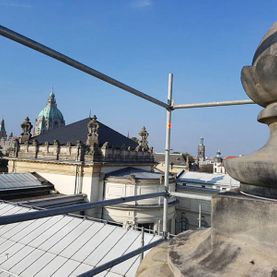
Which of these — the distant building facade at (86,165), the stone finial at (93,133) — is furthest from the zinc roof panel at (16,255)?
the stone finial at (93,133)

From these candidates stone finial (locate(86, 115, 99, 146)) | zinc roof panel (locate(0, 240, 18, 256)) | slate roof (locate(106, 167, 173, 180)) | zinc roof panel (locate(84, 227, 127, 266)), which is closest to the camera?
zinc roof panel (locate(84, 227, 127, 266))

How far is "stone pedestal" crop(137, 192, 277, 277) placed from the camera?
5.20 feet

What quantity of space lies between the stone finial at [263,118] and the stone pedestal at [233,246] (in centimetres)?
14

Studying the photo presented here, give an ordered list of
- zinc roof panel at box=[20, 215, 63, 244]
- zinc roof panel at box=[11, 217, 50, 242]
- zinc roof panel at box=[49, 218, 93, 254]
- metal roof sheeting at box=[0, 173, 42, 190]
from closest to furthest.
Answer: zinc roof panel at box=[49, 218, 93, 254] < zinc roof panel at box=[20, 215, 63, 244] < zinc roof panel at box=[11, 217, 50, 242] < metal roof sheeting at box=[0, 173, 42, 190]

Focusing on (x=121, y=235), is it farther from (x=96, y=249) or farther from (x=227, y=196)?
(x=227, y=196)

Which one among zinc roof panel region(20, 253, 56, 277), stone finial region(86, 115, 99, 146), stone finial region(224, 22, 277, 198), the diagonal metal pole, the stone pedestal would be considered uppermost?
stone finial region(86, 115, 99, 146)

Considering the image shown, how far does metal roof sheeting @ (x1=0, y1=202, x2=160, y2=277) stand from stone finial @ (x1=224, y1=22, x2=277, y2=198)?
7065 millimetres

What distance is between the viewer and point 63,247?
32.2ft

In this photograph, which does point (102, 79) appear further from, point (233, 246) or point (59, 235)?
point (59, 235)

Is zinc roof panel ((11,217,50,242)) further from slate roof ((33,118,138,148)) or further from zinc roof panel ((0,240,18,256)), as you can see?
slate roof ((33,118,138,148))

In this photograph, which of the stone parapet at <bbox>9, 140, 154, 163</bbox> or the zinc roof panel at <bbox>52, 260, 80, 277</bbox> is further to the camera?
the stone parapet at <bbox>9, 140, 154, 163</bbox>

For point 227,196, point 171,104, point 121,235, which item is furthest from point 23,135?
point 227,196

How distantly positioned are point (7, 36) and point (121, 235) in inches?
380

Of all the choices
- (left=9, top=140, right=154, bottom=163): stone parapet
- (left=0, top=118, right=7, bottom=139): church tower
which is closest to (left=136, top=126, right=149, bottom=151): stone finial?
(left=9, top=140, right=154, bottom=163): stone parapet
